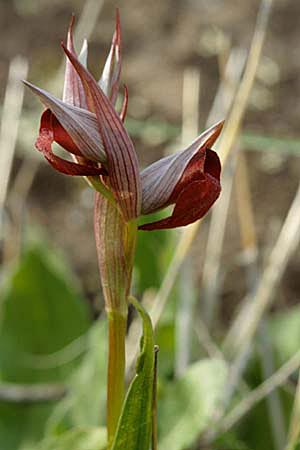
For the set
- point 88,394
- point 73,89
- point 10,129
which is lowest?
point 88,394

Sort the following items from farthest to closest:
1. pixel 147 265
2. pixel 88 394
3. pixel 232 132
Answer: pixel 147 265 < pixel 88 394 < pixel 232 132

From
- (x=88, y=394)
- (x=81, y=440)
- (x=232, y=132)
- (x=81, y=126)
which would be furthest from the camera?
(x=88, y=394)

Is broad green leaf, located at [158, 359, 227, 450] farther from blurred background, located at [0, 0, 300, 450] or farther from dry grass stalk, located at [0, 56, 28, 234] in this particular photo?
dry grass stalk, located at [0, 56, 28, 234]

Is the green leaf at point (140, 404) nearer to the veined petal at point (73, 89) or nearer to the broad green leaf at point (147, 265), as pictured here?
the veined petal at point (73, 89)

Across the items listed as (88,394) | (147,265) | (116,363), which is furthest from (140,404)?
(147,265)

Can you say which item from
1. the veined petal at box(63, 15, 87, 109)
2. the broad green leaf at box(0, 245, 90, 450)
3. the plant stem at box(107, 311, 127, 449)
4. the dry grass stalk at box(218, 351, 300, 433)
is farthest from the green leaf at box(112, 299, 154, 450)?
the broad green leaf at box(0, 245, 90, 450)

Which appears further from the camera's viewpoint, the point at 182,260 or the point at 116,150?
the point at 182,260

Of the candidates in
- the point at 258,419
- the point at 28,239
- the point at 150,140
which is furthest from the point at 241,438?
the point at 150,140

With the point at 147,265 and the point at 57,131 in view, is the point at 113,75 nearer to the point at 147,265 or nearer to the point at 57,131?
the point at 57,131

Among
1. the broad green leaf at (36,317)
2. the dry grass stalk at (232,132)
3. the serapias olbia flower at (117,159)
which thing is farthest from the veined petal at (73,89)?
the broad green leaf at (36,317)
